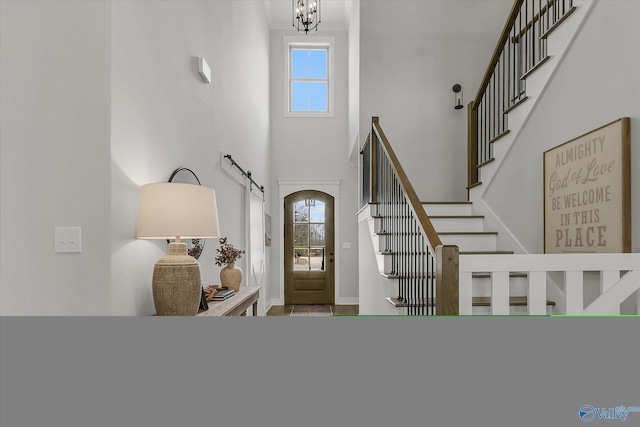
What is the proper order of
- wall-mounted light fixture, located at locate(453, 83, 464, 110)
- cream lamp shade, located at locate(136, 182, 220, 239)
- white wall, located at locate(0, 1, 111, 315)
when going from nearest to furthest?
white wall, located at locate(0, 1, 111, 315)
cream lamp shade, located at locate(136, 182, 220, 239)
wall-mounted light fixture, located at locate(453, 83, 464, 110)

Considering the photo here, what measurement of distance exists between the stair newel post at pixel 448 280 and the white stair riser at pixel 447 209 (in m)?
2.36

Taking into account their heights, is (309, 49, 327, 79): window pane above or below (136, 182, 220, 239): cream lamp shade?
above

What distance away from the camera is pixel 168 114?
222 cm

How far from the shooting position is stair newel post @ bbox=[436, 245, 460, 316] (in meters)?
1.64

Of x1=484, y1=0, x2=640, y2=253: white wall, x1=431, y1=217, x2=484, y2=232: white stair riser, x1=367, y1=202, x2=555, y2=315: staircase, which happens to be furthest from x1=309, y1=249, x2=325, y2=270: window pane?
x1=484, y1=0, x2=640, y2=253: white wall

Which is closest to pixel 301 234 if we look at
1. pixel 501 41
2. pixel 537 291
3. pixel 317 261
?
pixel 317 261

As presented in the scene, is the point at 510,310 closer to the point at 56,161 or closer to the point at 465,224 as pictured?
the point at 465,224

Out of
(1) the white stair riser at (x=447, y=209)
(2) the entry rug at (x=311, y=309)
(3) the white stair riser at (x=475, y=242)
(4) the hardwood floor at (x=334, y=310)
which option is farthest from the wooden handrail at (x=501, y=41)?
(2) the entry rug at (x=311, y=309)

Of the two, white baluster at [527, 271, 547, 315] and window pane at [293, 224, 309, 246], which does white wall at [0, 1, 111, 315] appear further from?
window pane at [293, 224, 309, 246]

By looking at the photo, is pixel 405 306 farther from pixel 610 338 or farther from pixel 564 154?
pixel 610 338

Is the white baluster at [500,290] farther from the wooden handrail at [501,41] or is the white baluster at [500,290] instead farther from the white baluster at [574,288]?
the wooden handrail at [501,41]

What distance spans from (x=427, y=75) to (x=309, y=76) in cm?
287

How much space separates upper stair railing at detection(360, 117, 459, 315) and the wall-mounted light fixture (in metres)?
1.55

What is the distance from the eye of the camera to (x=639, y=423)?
0.29m
